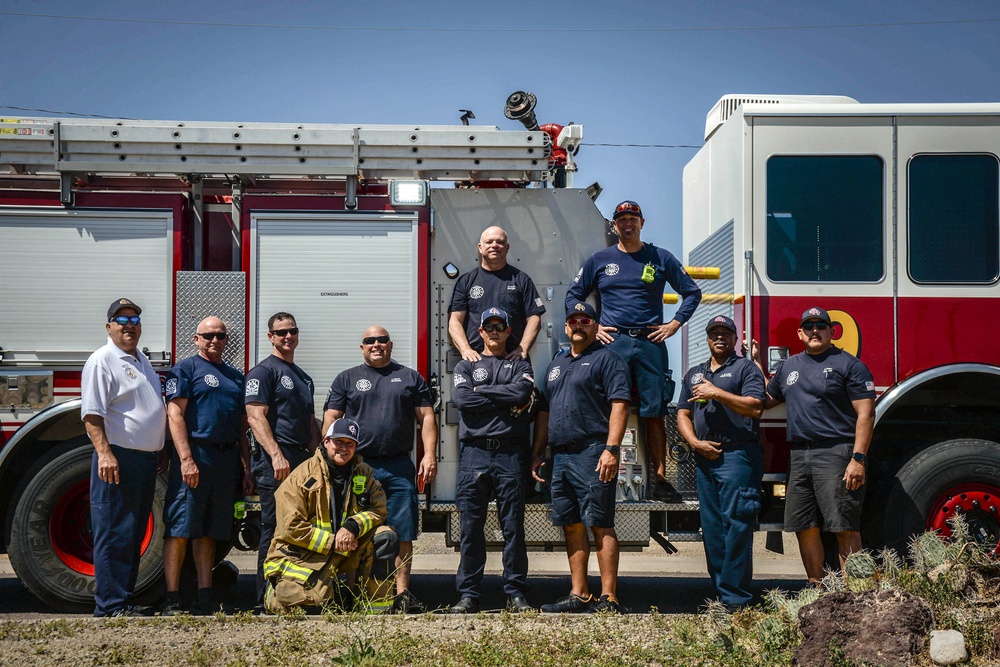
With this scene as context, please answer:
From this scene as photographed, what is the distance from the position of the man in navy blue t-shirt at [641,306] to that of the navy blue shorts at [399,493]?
1.67 meters

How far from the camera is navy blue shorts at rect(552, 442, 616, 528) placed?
22.3 ft

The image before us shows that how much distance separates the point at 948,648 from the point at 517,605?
2719mm

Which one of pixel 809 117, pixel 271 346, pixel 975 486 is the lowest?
pixel 975 486

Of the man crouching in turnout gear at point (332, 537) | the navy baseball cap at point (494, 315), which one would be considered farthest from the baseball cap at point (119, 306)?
the navy baseball cap at point (494, 315)

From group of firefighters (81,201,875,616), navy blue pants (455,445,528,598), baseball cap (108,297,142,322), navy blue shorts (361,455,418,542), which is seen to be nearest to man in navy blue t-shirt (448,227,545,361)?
group of firefighters (81,201,875,616)

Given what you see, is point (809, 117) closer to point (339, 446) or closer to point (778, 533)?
point (778, 533)

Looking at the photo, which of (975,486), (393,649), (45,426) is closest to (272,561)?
(393,649)

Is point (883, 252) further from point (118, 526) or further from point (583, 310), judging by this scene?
point (118, 526)

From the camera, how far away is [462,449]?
23.1ft

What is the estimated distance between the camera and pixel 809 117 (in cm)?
740

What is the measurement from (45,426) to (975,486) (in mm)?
6512

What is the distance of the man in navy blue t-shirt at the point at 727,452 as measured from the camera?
6828 millimetres

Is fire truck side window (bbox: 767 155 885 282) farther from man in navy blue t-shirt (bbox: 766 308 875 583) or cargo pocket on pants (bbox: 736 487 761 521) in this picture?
cargo pocket on pants (bbox: 736 487 761 521)

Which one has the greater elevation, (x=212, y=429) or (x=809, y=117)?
(x=809, y=117)
